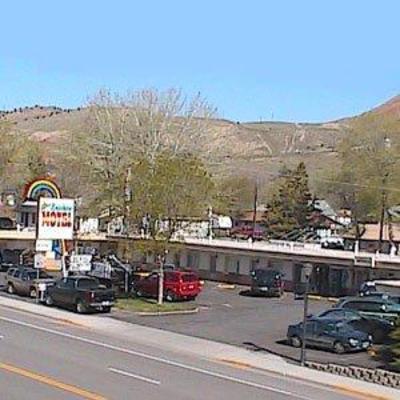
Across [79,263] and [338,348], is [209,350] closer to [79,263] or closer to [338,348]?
[338,348]

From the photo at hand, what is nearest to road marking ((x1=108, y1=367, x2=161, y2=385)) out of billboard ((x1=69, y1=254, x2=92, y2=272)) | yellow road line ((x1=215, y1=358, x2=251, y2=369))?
yellow road line ((x1=215, y1=358, x2=251, y2=369))

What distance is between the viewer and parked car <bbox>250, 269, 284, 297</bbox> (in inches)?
2047

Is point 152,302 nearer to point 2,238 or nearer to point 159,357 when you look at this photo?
point 159,357

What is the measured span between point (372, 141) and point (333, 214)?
33.9m

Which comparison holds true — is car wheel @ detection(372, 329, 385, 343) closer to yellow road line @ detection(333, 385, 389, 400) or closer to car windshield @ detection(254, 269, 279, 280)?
yellow road line @ detection(333, 385, 389, 400)

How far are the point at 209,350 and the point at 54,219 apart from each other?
1921 cm

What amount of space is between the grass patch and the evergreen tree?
4043cm

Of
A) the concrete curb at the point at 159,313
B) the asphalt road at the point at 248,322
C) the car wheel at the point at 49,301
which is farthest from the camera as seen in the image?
the car wheel at the point at 49,301

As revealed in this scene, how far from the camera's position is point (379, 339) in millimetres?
33344

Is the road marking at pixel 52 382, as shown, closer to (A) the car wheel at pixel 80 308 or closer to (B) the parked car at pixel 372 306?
(A) the car wheel at pixel 80 308

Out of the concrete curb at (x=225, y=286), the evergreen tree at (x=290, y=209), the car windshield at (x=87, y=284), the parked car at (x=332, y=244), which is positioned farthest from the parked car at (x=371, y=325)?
the evergreen tree at (x=290, y=209)

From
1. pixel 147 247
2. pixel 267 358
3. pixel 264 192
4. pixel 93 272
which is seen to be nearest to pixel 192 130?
pixel 93 272

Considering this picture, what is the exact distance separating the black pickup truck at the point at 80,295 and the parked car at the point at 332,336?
10.9m

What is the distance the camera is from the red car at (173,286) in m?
47.1
